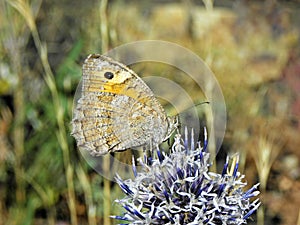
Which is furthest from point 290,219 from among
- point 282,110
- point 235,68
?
point 235,68

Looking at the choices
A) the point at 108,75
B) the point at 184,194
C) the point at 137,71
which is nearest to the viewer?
the point at 184,194

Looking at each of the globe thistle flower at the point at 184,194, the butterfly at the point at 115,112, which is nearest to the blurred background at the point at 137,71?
the butterfly at the point at 115,112

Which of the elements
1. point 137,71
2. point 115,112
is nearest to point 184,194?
point 115,112

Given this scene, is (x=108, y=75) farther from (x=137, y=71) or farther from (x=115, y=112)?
(x=137, y=71)

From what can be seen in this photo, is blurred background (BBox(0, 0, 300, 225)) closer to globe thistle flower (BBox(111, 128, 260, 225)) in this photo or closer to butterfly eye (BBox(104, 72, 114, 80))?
butterfly eye (BBox(104, 72, 114, 80))

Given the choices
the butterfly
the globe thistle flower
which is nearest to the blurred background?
the butterfly

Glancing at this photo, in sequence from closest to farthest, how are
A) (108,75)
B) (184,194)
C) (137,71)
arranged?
(184,194), (108,75), (137,71)
